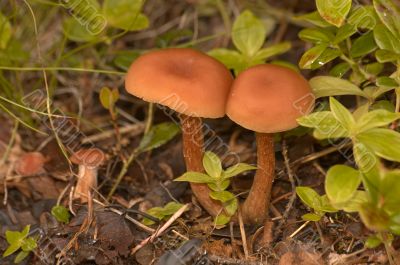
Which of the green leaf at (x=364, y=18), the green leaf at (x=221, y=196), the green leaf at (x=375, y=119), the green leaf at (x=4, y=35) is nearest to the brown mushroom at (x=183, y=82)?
the green leaf at (x=221, y=196)

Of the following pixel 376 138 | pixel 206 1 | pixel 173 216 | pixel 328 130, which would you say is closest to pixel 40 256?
pixel 173 216

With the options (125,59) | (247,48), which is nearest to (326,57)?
(247,48)

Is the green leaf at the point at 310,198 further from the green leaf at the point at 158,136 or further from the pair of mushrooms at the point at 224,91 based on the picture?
the green leaf at the point at 158,136

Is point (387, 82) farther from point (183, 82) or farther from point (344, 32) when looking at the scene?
point (183, 82)

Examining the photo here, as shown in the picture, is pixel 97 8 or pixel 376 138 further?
pixel 97 8

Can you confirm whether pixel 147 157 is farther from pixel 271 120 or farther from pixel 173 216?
pixel 271 120

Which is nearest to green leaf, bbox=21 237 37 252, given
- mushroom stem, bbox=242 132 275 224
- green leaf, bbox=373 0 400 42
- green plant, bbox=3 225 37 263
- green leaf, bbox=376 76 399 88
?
green plant, bbox=3 225 37 263
